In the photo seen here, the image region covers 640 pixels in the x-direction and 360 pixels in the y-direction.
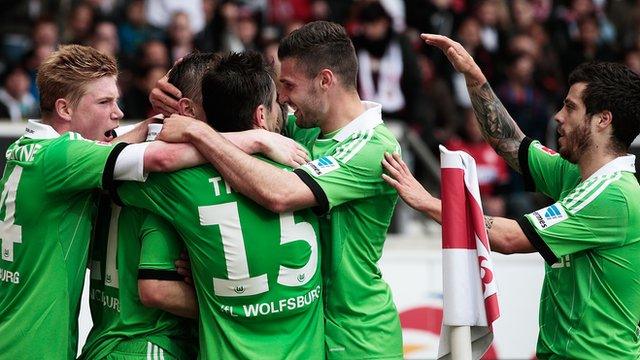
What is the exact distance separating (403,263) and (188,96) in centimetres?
412

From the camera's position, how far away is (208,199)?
182 inches

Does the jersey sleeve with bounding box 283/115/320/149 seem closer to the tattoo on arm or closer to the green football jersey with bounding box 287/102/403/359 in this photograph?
the green football jersey with bounding box 287/102/403/359

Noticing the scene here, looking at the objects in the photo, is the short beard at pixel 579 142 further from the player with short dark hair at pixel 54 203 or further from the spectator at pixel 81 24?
the spectator at pixel 81 24

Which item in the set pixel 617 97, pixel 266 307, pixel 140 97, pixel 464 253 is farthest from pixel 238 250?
pixel 140 97

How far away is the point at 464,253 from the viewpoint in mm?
4719

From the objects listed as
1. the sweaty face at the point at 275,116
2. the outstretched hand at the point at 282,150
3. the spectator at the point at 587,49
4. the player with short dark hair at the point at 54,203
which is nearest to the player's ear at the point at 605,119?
the outstretched hand at the point at 282,150

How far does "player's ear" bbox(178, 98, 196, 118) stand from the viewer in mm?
5055

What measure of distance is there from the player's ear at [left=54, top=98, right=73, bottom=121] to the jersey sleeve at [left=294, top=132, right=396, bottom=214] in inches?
44.1

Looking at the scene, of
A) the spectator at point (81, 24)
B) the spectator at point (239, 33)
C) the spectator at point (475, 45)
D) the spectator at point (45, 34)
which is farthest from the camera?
the spectator at point (475, 45)

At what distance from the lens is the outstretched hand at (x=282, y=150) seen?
4.71 m

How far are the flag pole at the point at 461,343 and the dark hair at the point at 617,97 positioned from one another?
1216 mm

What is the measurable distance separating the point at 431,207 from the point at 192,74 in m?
1.28

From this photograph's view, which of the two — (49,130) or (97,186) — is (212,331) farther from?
(49,130)

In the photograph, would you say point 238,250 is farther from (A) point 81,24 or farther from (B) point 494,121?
(A) point 81,24
